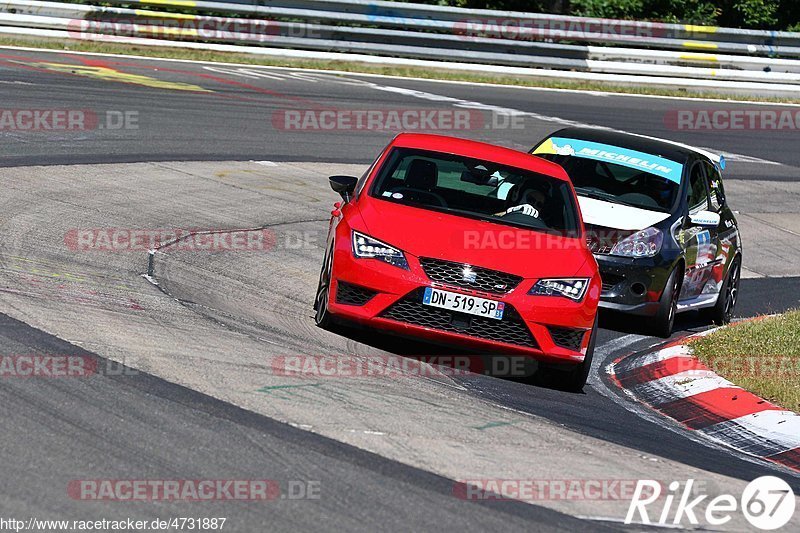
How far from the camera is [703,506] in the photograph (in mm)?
5949

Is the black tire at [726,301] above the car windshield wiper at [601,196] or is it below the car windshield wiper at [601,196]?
below

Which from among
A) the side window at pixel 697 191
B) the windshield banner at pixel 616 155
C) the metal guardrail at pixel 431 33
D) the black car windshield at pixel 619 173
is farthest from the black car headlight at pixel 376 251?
the metal guardrail at pixel 431 33

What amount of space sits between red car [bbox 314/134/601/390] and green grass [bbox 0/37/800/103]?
15167 mm

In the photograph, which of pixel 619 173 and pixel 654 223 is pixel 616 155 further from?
pixel 654 223

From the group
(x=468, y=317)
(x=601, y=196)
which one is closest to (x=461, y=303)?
(x=468, y=317)

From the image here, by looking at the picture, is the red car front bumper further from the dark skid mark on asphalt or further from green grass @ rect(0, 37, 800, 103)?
green grass @ rect(0, 37, 800, 103)

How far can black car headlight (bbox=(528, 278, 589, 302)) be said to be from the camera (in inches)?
328

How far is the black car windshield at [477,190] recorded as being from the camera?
30.0 feet

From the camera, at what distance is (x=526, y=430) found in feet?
22.6

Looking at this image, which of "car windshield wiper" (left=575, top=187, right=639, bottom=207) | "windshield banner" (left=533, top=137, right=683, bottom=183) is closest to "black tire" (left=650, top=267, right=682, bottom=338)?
"car windshield wiper" (left=575, top=187, right=639, bottom=207)

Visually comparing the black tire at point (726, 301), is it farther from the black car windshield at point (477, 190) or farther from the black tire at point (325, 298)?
the black tire at point (325, 298)

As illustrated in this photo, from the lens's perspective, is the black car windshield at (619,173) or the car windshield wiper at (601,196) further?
the black car windshield at (619,173)

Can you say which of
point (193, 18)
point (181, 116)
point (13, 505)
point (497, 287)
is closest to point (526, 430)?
point (497, 287)

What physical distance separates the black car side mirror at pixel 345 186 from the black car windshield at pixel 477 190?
227 mm
